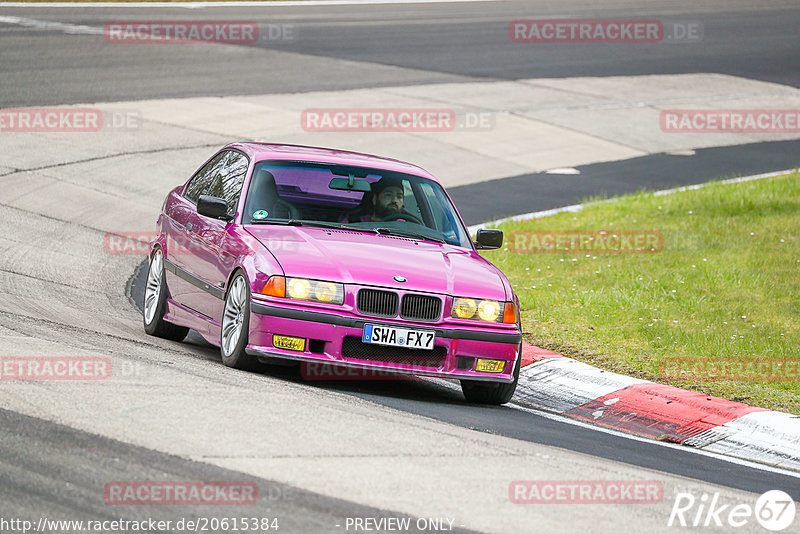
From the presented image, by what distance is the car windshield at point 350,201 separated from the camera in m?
9.33

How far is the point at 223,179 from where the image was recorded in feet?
32.9

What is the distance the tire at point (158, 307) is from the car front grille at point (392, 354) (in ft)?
7.60

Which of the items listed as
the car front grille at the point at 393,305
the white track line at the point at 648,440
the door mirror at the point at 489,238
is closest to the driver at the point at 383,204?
the door mirror at the point at 489,238

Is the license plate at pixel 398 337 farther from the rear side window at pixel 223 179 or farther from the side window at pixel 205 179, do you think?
the side window at pixel 205 179

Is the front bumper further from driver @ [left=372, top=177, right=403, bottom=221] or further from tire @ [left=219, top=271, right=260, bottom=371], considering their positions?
driver @ [left=372, top=177, right=403, bottom=221]

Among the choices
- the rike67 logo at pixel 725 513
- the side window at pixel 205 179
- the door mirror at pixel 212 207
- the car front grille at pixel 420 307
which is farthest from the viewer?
the side window at pixel 205 179

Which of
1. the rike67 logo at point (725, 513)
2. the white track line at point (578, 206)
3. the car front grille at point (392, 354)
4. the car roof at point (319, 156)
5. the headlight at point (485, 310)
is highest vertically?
the car roof at point (319, 156)

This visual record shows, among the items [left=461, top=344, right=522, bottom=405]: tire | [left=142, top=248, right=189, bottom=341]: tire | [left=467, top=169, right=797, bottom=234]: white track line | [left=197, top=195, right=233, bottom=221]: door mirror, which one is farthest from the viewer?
[left=467, top=169, right=797, bottom=234]: white track line

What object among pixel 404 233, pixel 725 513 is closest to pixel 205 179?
pixel 404 233

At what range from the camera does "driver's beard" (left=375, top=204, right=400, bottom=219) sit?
31.4ft

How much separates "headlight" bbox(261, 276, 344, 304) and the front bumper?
10cm

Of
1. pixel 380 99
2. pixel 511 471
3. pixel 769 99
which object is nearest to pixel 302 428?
pixel 511 471

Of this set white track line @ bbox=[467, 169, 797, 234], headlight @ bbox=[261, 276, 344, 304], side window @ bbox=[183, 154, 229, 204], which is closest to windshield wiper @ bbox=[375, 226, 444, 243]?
headlight @ bbox=[261, 276, 344, 304]

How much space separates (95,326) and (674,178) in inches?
493
